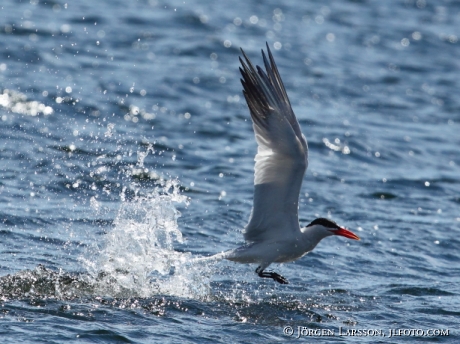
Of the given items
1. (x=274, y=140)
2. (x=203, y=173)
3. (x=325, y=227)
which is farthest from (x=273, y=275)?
(x=203, y=173)

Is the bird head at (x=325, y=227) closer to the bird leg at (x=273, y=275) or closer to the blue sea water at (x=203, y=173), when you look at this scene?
the bird leg at (x=273, y=275)

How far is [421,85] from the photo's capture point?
19031 millimetres

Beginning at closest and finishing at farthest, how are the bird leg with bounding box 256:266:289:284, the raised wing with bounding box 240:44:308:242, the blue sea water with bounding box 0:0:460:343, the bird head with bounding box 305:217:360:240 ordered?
the raised wing with bounding box 240:44:308:242
the blue sea water with bounding box 0:0:460:343
the bird head with bounding box 305:217:360:240
the bird leg with bounding box 256:266:289:284

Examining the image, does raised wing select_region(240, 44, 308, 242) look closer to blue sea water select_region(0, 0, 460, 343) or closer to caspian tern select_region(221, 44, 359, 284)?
caspian tern select_region(221, 44, 359, 284)

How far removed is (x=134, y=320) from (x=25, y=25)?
1224cm

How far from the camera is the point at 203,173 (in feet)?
40.7

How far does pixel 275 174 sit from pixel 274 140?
0.33m

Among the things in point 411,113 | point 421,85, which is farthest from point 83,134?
point 421,85

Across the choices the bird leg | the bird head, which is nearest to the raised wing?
the bird head

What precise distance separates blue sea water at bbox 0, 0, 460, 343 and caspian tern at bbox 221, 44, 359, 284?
23.8 inches

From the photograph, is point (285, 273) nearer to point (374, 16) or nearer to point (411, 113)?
point (411, 113)

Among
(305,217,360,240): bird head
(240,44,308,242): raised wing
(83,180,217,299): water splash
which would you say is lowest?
(83,180,217,299): water splash

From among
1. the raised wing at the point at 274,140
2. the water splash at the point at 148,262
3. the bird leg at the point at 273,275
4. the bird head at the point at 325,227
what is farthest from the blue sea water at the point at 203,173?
the raised wing at the point at 274,140

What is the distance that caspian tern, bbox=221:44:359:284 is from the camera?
7.50m
